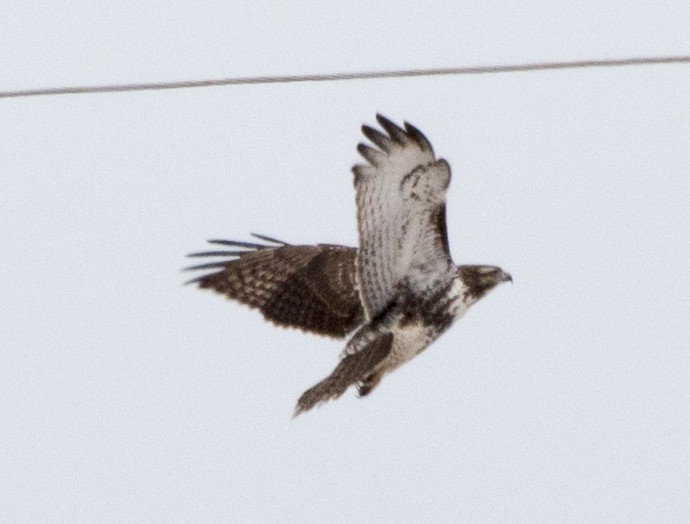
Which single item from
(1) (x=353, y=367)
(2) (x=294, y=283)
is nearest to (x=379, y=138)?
(1) (x=353, y=367)

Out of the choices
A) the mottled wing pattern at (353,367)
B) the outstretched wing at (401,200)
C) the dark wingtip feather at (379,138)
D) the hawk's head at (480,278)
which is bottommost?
the mottled wing pattern at (353,367)

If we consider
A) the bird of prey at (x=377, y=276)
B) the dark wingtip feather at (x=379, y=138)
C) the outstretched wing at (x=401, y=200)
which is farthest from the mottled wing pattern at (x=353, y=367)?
the dark wingtip feather at (x=379, y=138)

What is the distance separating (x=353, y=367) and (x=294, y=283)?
938 millimetres

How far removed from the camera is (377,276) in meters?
6.60

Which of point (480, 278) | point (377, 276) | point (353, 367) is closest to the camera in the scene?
point (353, 367)

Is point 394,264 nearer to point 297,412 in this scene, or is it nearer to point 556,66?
point 297,412

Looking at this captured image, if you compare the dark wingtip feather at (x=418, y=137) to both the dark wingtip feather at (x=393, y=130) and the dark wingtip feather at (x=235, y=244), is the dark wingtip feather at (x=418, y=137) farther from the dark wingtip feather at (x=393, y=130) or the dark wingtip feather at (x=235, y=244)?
the dark wingtip feather at (x=235, y=244)

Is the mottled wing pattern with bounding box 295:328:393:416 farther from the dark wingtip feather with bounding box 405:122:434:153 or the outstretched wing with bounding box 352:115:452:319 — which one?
the dark wingtip feather with bounding box 405:122:434:153

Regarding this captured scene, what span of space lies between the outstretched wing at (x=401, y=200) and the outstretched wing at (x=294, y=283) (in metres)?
0.50

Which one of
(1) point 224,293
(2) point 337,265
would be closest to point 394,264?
(2) point 337,265

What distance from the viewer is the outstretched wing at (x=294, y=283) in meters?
7.07

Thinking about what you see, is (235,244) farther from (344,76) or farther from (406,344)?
(344,76)

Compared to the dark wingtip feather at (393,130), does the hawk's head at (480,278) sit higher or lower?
lower

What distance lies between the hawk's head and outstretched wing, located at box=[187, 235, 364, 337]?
0.40m
